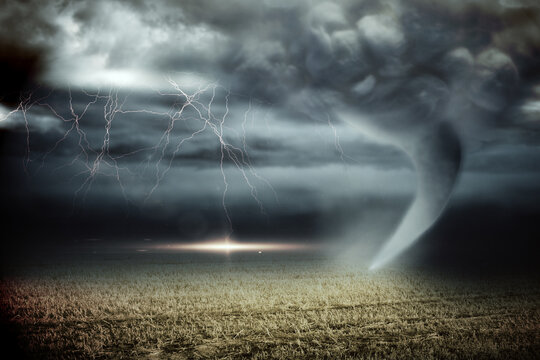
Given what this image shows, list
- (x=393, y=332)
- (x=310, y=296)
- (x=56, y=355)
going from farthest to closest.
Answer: (x=310, y=296), (x=393, y=332), (x=56, y=355)

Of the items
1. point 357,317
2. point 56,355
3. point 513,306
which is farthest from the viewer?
point 513,306

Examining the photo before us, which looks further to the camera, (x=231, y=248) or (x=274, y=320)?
(x=231, y=248)

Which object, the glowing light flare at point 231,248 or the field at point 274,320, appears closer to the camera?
the field at point 274,320

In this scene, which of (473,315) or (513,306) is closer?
(473,315)

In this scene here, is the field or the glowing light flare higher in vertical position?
the glowing light flare

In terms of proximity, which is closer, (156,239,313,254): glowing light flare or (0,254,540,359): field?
(0,254,540,359): field

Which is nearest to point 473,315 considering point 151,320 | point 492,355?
point 492,355

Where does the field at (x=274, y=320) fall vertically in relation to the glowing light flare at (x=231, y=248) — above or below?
below

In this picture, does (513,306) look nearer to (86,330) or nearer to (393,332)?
(393,332)
